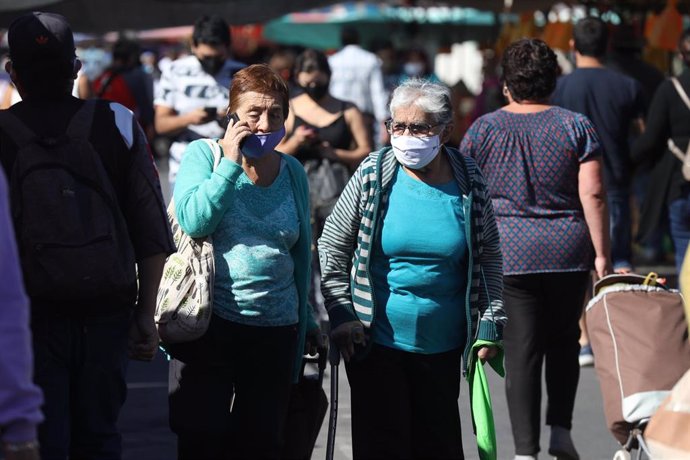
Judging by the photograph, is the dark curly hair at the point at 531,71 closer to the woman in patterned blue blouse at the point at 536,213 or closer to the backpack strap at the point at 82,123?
the woman in patterned blue blouse at the point at 536,213

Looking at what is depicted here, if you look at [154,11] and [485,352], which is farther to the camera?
[154,11]

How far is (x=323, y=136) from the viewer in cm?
846

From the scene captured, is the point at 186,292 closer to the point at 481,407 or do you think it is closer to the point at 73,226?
the point at 73,226

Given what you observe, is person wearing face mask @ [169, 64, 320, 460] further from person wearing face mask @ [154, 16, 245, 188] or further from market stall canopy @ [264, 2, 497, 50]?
market stall canopy @ [264, 2, 497, 50]

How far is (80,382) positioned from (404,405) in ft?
4.24

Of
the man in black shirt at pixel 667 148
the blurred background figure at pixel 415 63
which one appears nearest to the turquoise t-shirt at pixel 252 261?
the man in black shirt at pixel 667 148

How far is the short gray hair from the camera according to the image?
5.03m

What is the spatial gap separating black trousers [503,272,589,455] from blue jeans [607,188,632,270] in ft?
9.50

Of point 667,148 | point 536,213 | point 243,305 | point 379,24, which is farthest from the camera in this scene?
point 379,24

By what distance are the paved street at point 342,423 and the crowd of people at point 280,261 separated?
615 millimetres

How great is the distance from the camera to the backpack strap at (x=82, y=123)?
13.7 ft

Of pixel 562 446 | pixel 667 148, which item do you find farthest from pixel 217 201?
pixel 667 148

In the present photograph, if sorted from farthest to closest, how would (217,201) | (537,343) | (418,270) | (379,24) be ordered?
(379,24) → (537,343) → (418,270) → (217,201)

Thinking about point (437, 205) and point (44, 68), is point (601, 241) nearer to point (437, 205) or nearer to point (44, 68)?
point (437, 205)
